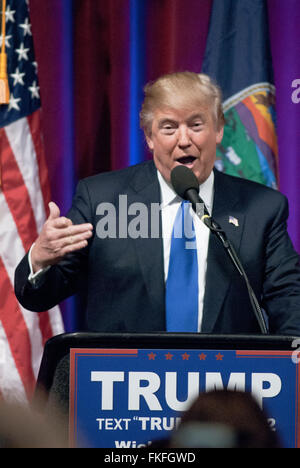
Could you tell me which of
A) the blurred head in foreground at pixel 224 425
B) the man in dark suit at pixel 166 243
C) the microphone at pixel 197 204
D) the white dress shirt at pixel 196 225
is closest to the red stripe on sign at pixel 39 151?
the man in dark suit at pixel 166 243

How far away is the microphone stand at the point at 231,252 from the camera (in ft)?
4.93

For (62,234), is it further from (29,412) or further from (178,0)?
(178,0)

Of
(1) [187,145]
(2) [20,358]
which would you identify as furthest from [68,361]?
(2) [20,358]

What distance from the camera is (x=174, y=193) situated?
2.17m

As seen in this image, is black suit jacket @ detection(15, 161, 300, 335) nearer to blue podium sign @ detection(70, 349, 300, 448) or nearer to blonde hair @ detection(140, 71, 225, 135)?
blonde hair @ detection(140, 71, 225, 135)

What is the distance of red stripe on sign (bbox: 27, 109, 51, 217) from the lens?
300cm

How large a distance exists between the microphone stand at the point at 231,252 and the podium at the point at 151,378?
17cm

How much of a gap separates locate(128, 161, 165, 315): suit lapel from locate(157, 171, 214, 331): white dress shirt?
2 cm

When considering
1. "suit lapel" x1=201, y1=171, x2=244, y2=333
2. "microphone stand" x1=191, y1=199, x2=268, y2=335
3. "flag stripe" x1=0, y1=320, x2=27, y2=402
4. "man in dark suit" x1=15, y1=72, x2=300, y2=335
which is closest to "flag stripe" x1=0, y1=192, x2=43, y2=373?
"flag stripe" x1=0, y1=320, x2=27, y2=402

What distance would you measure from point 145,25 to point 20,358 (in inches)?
66.0

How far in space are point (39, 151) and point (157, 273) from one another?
1.25 meters

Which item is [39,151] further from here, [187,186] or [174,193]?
[187,186]

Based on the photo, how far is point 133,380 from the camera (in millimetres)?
1298
